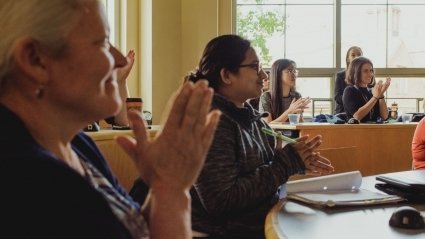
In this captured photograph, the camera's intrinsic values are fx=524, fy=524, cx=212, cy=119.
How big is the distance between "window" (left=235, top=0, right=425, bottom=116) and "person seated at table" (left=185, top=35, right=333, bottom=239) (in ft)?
14.2

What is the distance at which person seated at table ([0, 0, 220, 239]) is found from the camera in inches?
28.0

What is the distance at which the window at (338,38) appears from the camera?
605 cm

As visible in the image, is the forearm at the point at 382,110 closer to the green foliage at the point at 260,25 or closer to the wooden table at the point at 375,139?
the wooden table at the point at 375,139

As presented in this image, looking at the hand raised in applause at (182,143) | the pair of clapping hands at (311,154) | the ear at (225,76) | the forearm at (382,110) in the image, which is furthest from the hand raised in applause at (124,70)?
the forearm at (382,110)

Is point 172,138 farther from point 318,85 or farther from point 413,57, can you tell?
point 413,57

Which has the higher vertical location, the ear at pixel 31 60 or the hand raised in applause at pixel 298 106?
the ear at pixel 31 60

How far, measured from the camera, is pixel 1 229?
683 millimetres

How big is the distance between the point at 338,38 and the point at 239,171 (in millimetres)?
4754

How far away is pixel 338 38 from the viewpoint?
Result: 19.9 ft

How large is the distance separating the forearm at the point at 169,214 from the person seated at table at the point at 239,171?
2.06 ft

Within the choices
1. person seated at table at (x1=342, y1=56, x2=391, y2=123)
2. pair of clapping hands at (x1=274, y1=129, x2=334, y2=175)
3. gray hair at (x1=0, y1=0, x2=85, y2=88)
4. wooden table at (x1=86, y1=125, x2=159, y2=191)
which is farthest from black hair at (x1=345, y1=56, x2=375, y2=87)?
gray hair at (x1=0, y1=0, x2=85, y2=88)

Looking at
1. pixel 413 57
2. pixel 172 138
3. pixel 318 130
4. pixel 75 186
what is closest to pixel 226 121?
pixel 172 138

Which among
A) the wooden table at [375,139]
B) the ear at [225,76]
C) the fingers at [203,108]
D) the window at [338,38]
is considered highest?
the window at [338,38]

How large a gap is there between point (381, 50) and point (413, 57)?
383mm
